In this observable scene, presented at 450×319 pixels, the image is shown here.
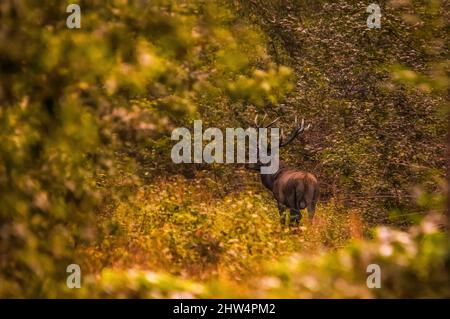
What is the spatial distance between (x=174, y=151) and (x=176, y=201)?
5.32 meters

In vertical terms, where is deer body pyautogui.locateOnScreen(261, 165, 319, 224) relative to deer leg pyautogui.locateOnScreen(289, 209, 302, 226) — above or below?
above

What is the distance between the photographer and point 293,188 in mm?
14328

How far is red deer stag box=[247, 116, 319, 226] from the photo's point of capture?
1404cm

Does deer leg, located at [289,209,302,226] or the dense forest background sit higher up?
deer leg, located at [289,209,302,226]

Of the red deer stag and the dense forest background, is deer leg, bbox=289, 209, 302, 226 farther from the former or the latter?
the dense forest background

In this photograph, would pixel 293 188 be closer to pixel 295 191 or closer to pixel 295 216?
pixel 295 191

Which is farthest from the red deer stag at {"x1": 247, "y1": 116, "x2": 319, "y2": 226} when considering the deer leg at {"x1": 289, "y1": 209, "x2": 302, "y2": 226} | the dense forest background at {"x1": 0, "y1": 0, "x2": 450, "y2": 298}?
the dense forest background at {"x1": 0, "y1": 0, "x2": 450, "y2": 298}

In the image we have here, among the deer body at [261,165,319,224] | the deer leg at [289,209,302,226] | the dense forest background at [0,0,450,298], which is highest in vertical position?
the deer body at [261,165,319,224]

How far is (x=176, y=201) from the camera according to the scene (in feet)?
36.7

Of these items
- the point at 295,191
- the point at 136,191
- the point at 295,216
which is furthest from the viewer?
the point at 295,191

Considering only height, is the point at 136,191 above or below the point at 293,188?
below

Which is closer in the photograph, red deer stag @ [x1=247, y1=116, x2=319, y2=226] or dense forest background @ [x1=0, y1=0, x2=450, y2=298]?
dense forest background @ [x1=0, y1=0, x2=450, y2=298]

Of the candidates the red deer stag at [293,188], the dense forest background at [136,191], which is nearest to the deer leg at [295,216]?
the red deer stag at [293,188]

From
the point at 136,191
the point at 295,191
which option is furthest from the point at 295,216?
the point at 136,191
